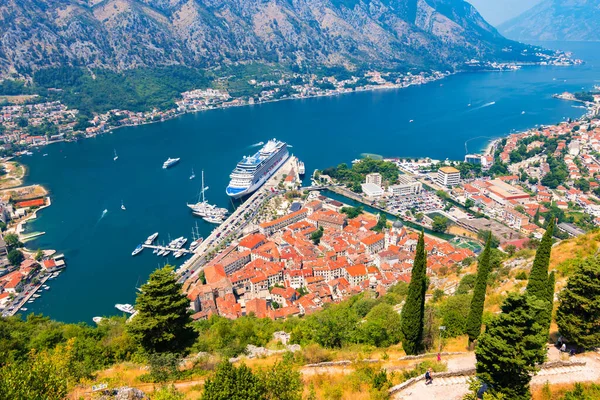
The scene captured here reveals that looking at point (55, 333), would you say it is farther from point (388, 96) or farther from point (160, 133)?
point (388, 96)

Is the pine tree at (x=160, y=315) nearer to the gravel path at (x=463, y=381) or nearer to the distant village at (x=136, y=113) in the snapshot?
the gravel path at (x=463, y=381)

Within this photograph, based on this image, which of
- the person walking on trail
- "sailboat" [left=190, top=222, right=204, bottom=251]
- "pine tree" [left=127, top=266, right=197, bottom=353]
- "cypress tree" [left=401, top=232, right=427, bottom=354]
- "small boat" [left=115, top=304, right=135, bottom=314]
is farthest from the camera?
"sailboat" [left=190, top=222, right=204, bottom=251]

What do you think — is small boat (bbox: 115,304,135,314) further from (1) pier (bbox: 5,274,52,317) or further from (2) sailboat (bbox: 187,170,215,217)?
(2) sailboat (bbox: 187,170,215,217)

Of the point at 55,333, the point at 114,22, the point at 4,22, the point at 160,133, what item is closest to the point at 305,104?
the point at 160,133

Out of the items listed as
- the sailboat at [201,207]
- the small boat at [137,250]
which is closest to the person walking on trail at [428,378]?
the small boat at [137,250]

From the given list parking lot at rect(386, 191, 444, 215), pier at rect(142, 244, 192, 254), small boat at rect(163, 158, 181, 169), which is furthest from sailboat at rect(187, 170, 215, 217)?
parking lot at rect(386, 191, 444, 215)

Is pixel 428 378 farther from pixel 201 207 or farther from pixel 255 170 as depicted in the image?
pixel 255 170
